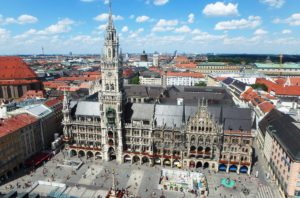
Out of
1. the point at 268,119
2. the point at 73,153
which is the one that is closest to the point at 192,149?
the point at 268,119

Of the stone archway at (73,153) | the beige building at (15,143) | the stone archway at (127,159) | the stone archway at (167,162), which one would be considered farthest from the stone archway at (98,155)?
the stone archway at (167,162)

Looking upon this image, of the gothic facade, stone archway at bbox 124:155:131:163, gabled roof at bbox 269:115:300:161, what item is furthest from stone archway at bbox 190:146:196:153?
gabled roof at bbox 269:115:300:161

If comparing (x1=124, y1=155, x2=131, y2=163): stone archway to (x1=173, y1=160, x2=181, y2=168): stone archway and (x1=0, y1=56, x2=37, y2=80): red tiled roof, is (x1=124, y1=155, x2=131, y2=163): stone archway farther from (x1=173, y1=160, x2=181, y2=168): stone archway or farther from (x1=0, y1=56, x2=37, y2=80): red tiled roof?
(x1=0, y1=56, x2=37, y2=80): red tiled roof

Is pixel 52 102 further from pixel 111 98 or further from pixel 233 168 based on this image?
pixel 233 168

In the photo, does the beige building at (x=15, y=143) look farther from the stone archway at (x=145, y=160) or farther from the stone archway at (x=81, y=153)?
the stone archway at (x=145, y=160)

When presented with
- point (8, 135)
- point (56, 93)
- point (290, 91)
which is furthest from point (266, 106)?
point (56, 93)

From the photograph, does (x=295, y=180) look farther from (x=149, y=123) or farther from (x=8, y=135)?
(x=8, y=135)

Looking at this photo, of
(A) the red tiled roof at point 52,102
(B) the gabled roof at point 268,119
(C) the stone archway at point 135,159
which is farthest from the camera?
(A) the red tiled roof at point 52,102
